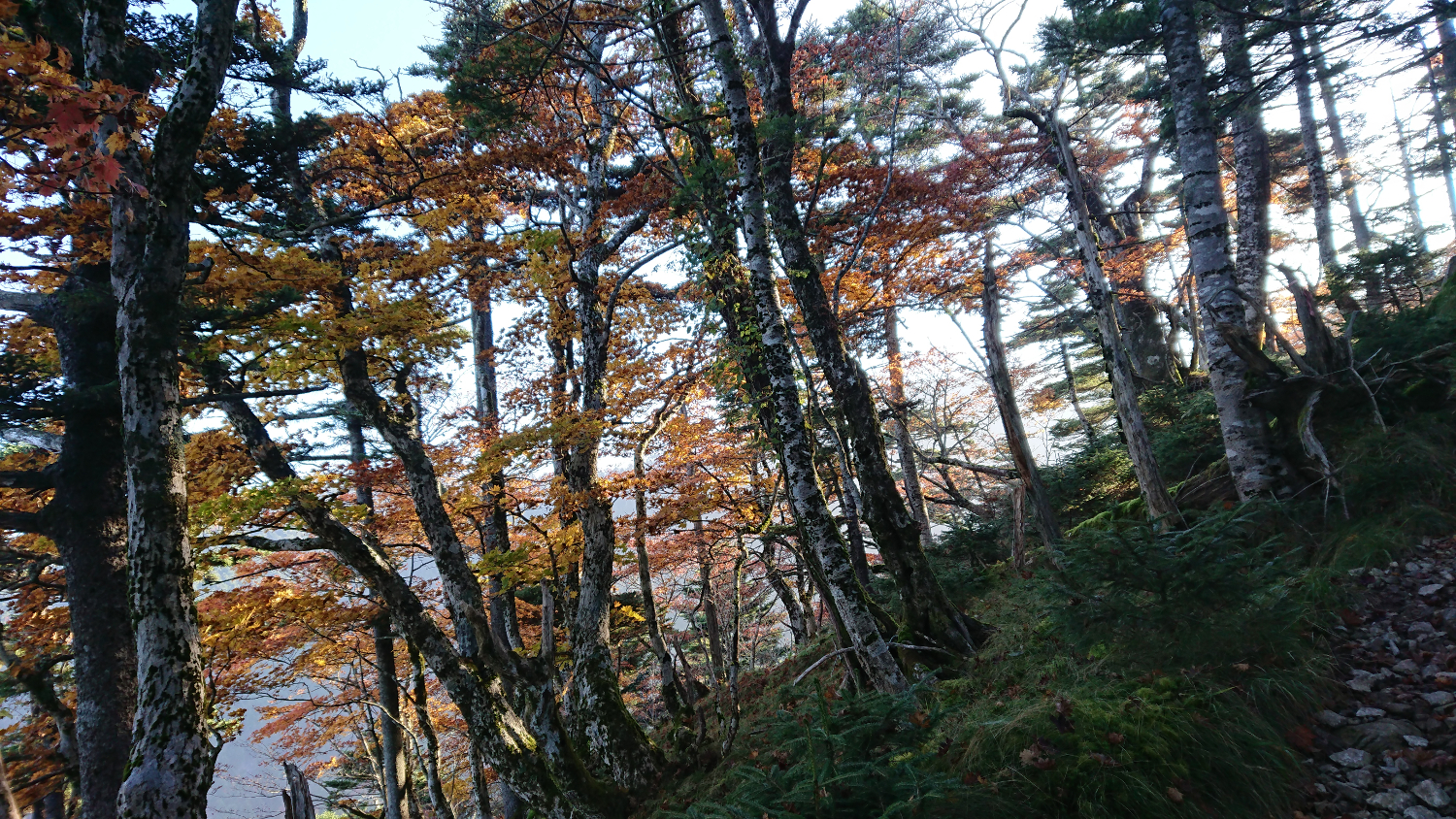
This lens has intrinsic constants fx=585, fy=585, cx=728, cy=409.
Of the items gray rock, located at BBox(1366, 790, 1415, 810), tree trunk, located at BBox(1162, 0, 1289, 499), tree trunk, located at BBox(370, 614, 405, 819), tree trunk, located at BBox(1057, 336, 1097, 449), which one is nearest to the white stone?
gray rock, located at BBox(1366, 790, 1415, 810)

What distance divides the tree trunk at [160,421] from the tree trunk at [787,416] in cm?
432

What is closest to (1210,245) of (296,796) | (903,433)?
(903,433)

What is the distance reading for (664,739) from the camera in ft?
33.3

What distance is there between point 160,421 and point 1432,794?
782 cm

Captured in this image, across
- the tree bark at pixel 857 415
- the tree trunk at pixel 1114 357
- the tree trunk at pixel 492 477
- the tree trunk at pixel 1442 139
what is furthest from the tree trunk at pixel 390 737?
the tree trunk at pixel 1442 139

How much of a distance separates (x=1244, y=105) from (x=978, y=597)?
297 inches

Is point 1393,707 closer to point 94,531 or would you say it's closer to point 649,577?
point 649,577

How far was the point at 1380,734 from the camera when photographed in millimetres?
3141

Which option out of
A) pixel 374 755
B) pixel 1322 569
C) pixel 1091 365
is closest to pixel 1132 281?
pixel 1091 365

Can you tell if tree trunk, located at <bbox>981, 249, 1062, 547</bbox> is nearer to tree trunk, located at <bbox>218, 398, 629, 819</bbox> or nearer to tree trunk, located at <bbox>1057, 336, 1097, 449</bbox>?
tree trunk, located at <bbox>218, 398, 629, 819</bbox>

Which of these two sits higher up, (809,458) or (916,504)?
(809,458)

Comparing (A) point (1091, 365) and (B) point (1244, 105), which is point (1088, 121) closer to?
(A) point (1091, 365)

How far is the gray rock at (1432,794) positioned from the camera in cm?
264

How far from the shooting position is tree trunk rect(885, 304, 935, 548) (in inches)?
524
